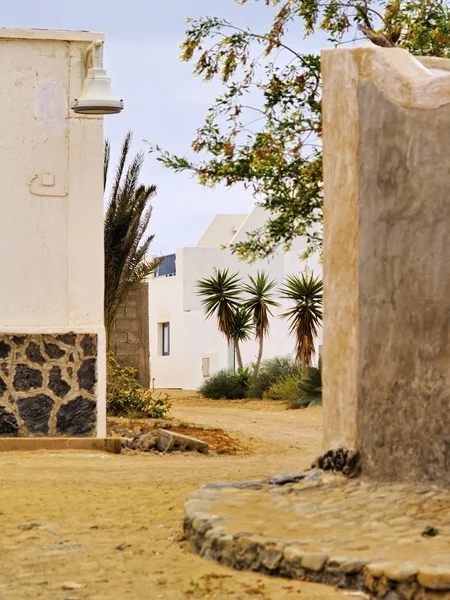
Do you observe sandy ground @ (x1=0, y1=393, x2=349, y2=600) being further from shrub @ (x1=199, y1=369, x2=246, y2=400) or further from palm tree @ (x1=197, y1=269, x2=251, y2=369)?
palm tree @ (x1=197, y1=269, x2=251, y2=369)

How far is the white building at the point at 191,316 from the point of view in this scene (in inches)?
1346

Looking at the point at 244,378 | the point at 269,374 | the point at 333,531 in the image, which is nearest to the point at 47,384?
the point at 333,531

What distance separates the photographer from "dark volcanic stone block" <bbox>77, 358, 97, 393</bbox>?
11.2 m

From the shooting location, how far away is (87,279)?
11.2 metres

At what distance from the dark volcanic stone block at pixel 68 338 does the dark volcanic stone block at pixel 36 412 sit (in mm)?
588

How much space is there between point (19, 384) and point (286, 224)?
6821 mm

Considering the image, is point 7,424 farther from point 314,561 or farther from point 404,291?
point 314,561

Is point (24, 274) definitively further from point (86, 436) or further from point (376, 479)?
point (376, 479)

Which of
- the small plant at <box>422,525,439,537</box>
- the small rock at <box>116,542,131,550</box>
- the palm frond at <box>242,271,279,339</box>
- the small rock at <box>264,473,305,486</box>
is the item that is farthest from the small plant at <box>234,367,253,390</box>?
the small plant at <box>422,525,439,537</box>

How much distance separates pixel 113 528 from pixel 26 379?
470 centimetres

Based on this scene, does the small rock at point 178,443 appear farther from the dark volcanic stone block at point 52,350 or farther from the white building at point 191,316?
the white building at point 191,316

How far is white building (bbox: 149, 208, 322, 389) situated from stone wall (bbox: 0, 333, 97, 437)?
789 inches

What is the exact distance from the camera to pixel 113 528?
6.66 m

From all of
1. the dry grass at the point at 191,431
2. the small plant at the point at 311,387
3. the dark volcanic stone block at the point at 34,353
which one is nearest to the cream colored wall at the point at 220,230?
the small plant at the point at 311,387
